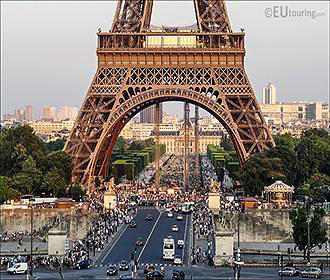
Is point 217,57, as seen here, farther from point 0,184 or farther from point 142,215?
point 0,184

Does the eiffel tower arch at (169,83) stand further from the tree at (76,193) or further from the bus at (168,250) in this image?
the bus at (168,250)

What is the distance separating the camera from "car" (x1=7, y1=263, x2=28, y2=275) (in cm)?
4746

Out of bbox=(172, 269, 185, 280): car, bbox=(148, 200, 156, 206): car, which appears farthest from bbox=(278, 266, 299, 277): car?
bbox=(148, 200, 156, 206): car

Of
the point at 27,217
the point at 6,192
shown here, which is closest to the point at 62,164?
the point at 6,192

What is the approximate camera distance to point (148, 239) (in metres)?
61.9

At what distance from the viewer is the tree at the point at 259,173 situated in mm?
78812

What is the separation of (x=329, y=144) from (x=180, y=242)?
127 feet

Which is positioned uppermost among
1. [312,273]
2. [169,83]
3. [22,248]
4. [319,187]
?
[169,83]

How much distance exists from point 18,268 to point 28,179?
102 ft

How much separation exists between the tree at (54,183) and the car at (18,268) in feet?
102

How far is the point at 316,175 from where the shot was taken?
81562mm

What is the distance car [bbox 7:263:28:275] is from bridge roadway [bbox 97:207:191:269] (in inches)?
191

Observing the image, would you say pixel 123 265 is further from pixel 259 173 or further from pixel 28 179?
pixel 259 173

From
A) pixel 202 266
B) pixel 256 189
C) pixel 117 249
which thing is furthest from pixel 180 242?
pixel 256 189
